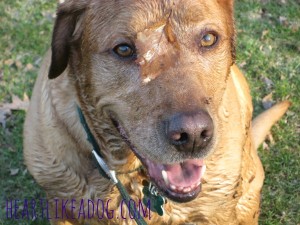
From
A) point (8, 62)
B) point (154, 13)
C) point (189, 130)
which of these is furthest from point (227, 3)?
point (8, 62)

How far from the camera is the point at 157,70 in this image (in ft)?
8.73

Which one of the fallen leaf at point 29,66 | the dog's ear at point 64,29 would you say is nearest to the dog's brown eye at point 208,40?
the dog's ear at point 64,29

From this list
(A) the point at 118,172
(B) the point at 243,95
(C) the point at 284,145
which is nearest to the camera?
(A) the point at 118,172

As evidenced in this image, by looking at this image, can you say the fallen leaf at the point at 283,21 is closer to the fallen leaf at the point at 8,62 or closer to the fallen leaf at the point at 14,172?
the fallen leaf at the point at 8,62

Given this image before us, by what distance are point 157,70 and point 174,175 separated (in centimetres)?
63

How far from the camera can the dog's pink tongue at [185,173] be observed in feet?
9.40

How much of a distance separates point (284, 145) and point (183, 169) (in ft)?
7.93

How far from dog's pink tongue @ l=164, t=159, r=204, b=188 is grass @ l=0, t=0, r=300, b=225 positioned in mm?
1830

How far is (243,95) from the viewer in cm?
386

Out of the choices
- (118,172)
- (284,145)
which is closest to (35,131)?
(118,172)

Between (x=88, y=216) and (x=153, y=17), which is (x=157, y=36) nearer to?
(x=153, y=17)

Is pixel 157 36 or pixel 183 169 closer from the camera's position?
pixel 157 36

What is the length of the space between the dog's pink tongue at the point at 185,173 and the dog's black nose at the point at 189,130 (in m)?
0.34

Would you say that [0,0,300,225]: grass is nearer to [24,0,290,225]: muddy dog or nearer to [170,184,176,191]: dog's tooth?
[24,0,290,225]: muddy dog
